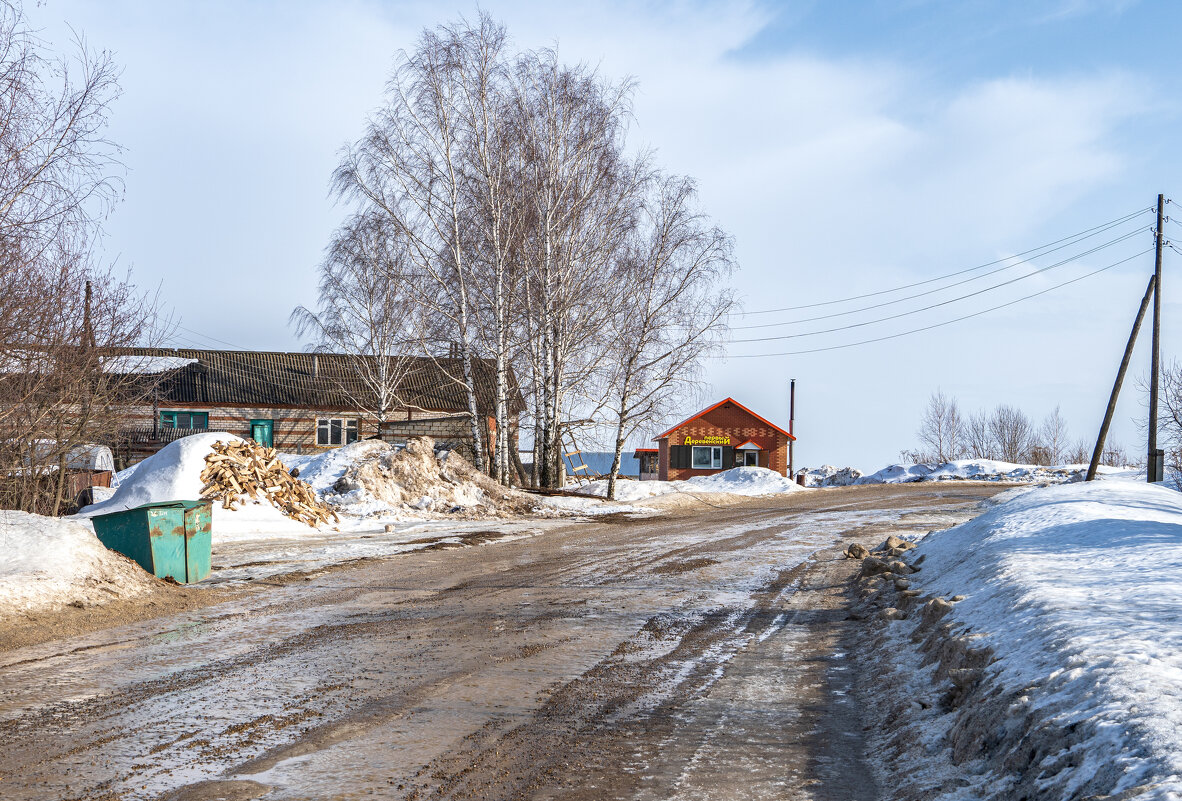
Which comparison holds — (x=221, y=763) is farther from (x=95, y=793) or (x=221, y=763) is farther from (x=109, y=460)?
(x=109, y=460)

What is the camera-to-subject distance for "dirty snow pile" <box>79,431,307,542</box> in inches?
706

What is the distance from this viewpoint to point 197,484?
60.7ft

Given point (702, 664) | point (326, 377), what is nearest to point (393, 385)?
point (326, 377)

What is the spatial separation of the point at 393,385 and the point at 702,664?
113 ft

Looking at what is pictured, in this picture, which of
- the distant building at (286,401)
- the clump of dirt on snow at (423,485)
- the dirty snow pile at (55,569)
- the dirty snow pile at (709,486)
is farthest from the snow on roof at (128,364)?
the distant building at (286,401)

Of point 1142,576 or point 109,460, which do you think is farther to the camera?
point 109,460

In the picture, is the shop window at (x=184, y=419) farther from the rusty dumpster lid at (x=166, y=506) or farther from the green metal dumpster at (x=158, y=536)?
the green metal dumpster at (x=158, y=536)

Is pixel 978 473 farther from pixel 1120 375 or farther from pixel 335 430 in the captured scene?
pixel 335 430

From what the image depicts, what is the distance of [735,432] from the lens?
2034 inches

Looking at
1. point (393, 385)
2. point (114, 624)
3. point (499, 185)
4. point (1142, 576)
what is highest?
point (499, 185)

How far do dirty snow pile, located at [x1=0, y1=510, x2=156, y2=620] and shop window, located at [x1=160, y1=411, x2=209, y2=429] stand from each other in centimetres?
3189

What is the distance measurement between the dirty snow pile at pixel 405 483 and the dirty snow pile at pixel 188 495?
2861 millimetres

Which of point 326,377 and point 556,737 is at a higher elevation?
point 326,377

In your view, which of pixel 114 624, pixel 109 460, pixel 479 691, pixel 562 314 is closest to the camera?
pixel 479 691
